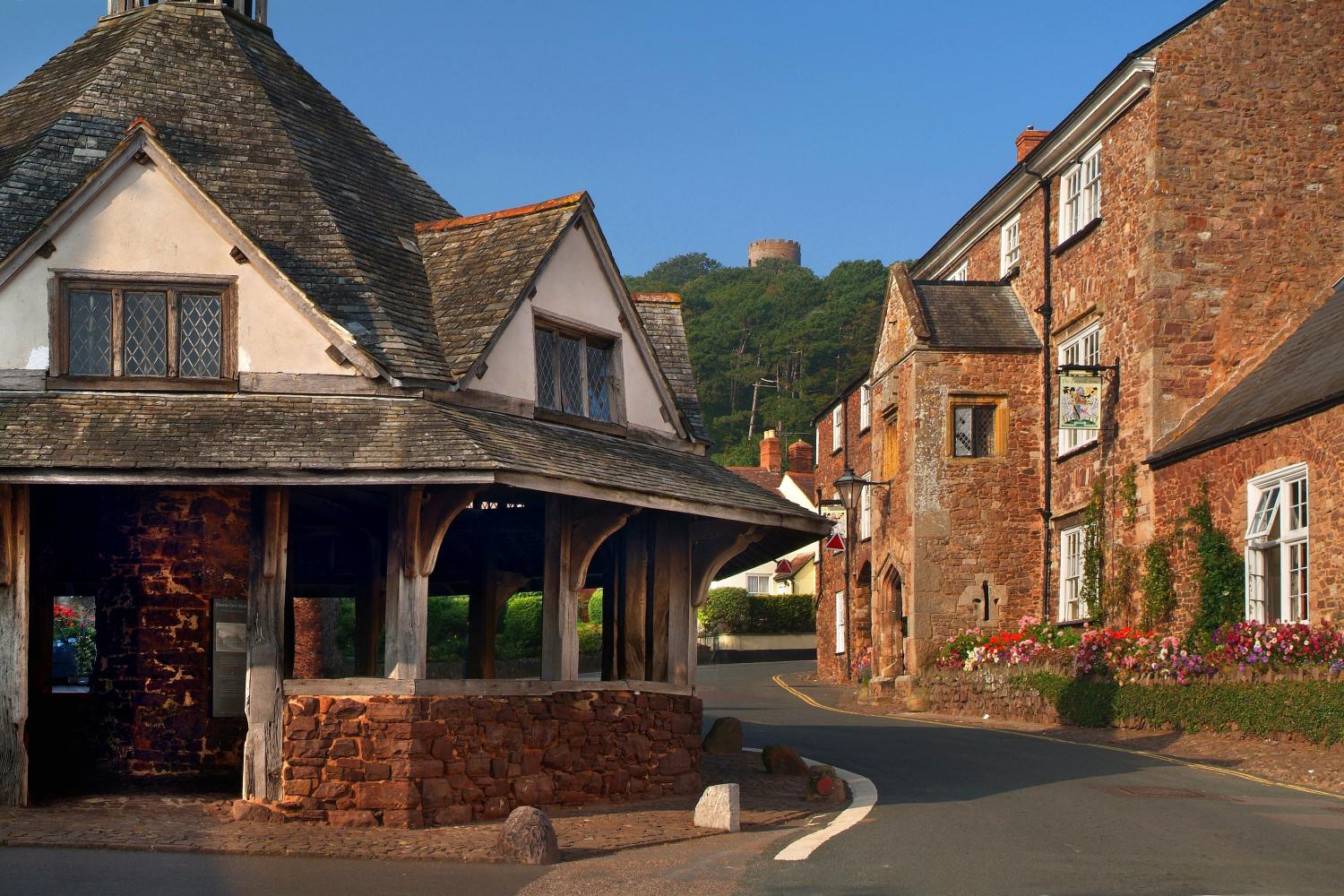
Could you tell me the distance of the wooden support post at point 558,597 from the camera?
48.2 feet

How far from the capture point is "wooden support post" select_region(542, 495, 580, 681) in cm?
1470

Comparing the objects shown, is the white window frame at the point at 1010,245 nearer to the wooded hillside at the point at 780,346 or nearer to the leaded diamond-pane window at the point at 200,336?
the leaded diamond-pane window at the point at 200,336

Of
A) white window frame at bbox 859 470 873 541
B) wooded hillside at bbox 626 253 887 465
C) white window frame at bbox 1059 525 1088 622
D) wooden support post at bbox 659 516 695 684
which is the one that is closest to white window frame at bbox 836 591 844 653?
white window frame at bbox 859 470 873 541

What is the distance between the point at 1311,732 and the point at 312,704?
11849 mm

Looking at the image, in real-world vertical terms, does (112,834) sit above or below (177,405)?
below

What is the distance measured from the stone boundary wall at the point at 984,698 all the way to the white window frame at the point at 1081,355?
461 cm

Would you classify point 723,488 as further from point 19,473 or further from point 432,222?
point 19,473

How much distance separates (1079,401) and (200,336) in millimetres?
17070

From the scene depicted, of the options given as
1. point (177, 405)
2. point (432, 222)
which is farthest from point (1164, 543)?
point (177, 405)

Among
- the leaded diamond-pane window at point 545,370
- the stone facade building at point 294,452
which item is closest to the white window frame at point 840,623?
the stone facade building at point 294,452

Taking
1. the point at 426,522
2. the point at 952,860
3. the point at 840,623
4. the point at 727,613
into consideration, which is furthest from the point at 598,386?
the point at 727,613

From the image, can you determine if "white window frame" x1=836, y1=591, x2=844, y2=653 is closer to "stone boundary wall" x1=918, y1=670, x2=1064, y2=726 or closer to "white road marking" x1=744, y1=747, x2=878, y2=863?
"stone boundary wall" x1=918, y1=670, x2=1064, y2=726

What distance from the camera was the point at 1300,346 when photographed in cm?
2427

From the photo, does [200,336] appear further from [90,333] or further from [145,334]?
[90,333]
